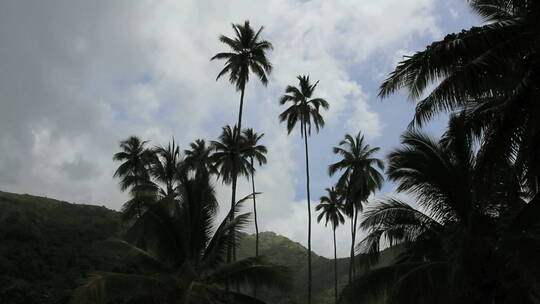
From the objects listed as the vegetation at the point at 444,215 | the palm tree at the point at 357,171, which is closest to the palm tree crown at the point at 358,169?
the palm tree at the point at 357,171

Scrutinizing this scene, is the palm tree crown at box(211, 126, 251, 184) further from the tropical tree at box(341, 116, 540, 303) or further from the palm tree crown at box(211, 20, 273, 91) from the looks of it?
the tropical tree at box(341, 116, 540, 303)

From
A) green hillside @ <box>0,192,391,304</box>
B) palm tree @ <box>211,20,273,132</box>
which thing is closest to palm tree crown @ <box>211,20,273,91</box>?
palm tree @ <box>211,20,273,132</box>

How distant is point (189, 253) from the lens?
1748 centimetres

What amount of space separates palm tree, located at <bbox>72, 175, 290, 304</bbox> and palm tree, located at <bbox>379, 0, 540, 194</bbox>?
7883 millimetres

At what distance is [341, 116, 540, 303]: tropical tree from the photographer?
11.9 metres

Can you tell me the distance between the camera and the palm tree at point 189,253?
642 inches

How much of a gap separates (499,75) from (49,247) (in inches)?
1879

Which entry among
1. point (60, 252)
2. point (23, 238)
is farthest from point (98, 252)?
point (23, 238)

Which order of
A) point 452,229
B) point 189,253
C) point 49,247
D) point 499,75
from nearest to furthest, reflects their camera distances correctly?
point 499,75
point 452,229
point 189,253
point 49,247

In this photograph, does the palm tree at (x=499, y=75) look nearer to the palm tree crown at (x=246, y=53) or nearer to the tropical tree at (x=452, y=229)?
the tropical tree at (x=452, y=229)

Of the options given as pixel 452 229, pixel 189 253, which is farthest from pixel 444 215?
pixel 189 253

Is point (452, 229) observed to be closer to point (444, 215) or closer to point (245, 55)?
point (444, 215)

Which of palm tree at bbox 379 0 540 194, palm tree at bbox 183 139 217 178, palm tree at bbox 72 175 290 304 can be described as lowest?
palm tree at bbox 72 175 290 304

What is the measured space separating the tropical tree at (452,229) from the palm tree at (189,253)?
Result: 12.9ft
